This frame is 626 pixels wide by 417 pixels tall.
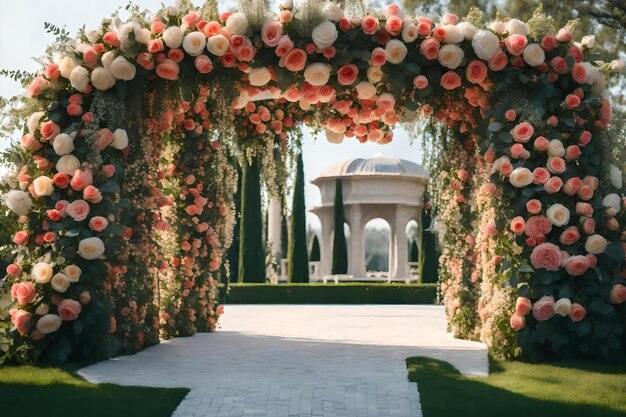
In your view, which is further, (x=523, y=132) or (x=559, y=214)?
(x=523, y=132)

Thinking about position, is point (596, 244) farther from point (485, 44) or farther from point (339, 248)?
point (339, 248)

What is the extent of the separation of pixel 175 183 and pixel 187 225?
Answer: 23.3 inches

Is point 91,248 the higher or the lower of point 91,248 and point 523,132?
the lower

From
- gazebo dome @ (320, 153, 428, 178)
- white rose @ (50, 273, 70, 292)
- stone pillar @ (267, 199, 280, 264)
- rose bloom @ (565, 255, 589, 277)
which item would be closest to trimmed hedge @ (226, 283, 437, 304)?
stone pillar @ (267, 199, 280, 264)

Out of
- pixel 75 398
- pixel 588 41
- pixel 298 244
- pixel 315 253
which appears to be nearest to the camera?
pixel 75 398

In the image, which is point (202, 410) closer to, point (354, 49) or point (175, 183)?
point (354, 49)

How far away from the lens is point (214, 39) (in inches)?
283

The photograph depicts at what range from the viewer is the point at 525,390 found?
5723mm

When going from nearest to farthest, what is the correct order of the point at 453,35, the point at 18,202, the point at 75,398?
the point at 75,398 < the point at 18,202 < the point at 453,35

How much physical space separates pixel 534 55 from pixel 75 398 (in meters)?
5.12

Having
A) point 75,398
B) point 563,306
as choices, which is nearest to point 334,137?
point 563,306

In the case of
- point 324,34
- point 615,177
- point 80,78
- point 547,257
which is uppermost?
point 324,34

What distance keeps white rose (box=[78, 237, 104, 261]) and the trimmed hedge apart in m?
13.9

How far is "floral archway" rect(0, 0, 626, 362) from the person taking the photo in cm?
698
